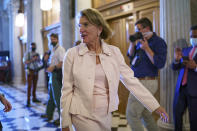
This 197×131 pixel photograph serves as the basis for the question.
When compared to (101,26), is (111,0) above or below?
above

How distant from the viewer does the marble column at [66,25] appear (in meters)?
6.55

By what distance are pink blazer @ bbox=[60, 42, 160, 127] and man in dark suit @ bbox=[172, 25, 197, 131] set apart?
124 cm

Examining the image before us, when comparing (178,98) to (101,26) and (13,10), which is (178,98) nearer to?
(101,26)

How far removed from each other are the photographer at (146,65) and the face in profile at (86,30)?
98cm

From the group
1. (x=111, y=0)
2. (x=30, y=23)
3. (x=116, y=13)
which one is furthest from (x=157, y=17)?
(x=30, y=23)

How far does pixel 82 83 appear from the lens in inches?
58.4

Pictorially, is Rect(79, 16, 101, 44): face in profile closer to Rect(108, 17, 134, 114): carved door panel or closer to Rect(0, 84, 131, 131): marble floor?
Rect(0, 84, 131, 131): marble floor

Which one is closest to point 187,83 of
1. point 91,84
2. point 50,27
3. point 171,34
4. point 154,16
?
point 171,34

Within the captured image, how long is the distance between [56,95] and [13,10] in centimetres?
1073

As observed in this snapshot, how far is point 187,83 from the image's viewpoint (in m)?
2.63

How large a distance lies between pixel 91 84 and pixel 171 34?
6.37ft

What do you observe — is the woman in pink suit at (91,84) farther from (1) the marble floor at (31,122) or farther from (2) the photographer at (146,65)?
(1) the marble floor at (31,122)

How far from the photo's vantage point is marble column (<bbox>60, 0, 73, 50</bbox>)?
6.55 m

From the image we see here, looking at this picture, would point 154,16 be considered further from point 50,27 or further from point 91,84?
point 50,27
